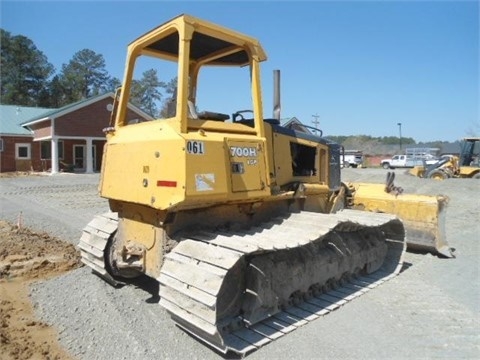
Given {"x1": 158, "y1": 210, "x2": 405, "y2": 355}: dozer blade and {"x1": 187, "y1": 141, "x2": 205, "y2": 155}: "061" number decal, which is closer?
{"x1": 158, "y1": 210, "x2": 405, "y2": 355}: dozer blade

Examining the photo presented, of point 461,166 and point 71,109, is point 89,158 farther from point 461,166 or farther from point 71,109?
point 461,166

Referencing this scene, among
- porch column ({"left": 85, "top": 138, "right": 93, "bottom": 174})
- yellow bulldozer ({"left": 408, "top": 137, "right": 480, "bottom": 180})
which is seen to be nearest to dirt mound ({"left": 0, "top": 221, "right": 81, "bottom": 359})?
porch column ({"left": 85, "top": 138, "right": 93, "bottom": 174})

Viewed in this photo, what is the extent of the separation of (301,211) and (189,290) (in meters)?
2.38

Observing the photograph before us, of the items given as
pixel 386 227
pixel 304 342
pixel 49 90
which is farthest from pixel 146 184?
pixel 49 90

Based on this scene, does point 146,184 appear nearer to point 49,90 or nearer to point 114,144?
point 114,144

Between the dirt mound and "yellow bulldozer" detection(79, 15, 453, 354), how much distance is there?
93 centimetres

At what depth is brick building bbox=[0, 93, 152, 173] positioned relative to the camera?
27.0 metres

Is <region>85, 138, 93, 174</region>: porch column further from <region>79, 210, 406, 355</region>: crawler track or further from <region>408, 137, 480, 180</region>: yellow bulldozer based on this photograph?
<region>79, 210, 406, 355</region>: crawler track

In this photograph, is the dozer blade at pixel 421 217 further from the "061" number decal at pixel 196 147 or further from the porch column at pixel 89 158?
the porch column at pixel 89 158

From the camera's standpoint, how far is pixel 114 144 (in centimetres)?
481

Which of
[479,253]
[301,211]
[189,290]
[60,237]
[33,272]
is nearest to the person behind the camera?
[189,290]

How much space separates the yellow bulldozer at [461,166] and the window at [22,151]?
2551 cm

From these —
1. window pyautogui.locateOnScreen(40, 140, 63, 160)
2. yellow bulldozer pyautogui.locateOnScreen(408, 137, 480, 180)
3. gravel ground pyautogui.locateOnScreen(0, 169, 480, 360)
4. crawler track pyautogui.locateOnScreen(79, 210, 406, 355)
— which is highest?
window pyautogui.locateOnScreen(40, 140, 63, 160)

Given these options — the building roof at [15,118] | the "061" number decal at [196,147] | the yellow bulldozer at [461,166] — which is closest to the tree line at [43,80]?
the building roof at [15,118]
